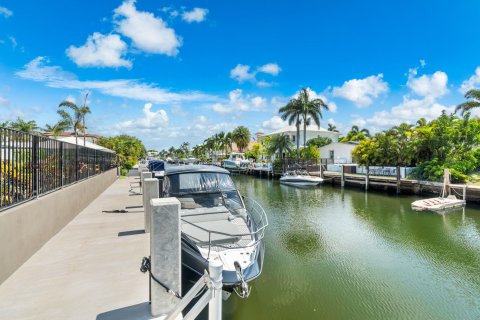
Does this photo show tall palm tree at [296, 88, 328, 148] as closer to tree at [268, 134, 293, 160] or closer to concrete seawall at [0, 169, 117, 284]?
tree at [268, 134, 293, 160]

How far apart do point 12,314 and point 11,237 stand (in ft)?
5.21

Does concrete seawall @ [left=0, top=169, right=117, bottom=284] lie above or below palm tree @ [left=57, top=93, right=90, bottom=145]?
below

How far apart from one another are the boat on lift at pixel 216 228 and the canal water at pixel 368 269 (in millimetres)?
1472

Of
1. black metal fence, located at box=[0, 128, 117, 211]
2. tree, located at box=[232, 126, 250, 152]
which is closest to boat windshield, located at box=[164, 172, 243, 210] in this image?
black metal fence, located at box=[0, 128, 117, 211]

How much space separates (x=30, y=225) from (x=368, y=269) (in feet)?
29.0

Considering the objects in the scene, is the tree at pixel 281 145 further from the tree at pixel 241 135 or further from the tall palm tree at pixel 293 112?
the tree at pixel 241 135

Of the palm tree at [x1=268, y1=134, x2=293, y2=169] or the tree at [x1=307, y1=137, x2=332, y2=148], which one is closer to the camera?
the palm tree at [x1=268, y1=134, x2=293, y2=169]

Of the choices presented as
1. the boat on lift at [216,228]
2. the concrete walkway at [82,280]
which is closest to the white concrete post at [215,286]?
the concrete walkway at [82,280]

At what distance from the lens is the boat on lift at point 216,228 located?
538 cm

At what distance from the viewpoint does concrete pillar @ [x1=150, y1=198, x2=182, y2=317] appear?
3197mm

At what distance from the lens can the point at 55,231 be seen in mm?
6941

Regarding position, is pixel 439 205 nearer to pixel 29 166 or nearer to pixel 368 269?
pixel 368 269

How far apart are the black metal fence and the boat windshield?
2.98m

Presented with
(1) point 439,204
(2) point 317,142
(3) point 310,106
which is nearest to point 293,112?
(3) point 310,106
